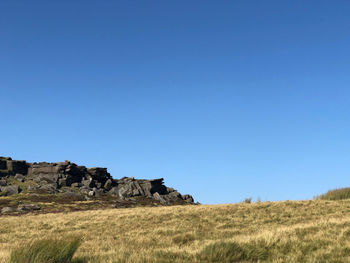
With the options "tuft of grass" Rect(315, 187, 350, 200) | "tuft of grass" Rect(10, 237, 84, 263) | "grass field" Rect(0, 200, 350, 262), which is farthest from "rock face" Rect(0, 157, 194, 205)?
"tuft of grass" Rect(10, 237, 84, 263)

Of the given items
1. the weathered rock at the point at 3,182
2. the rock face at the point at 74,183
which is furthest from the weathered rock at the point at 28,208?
the weathered rock at the point at 3,182

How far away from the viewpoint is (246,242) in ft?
38.9

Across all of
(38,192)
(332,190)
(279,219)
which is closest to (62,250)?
(279,219)

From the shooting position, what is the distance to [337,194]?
3828 cm

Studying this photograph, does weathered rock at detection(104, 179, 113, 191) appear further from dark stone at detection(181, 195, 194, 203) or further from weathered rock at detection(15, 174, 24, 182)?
weathered rock at detection(15, 174, 24, 182)

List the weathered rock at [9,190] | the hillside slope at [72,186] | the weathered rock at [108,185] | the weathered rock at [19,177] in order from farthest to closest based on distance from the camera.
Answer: the weathered rock at [108,185] → the weathered rock at [19,177] → the weathered rock at [9,190] → the hillside slope at [72,186]

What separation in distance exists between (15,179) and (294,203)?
82.8 meters

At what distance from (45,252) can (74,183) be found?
87746mm

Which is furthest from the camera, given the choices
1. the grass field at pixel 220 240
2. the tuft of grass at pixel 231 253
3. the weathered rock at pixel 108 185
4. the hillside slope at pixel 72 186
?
the weathered rock at pixel 108 185

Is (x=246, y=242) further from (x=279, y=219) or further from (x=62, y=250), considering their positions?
(x=279, y=219)

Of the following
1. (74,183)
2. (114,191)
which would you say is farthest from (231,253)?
(74,183)

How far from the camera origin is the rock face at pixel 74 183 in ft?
276

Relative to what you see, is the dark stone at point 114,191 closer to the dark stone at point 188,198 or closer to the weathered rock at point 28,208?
the dark stone at point 188,198

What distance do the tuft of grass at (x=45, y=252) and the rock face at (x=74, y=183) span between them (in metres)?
68.3
